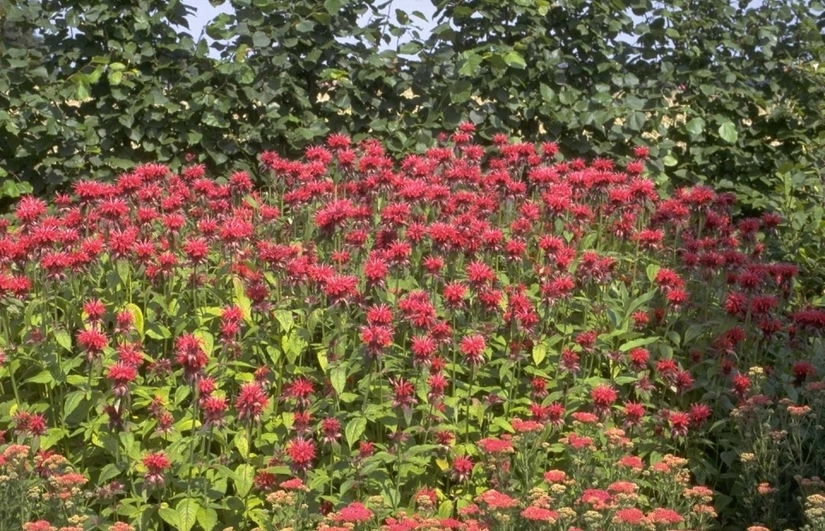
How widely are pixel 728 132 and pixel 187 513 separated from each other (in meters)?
4.64

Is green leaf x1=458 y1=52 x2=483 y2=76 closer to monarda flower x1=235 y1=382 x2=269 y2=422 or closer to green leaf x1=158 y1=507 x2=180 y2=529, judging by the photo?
monarda flower x1=235 y1=382 x2=269 y2=422

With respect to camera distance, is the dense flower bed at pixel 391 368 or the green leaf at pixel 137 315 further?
the green leaf at pixel 137 315

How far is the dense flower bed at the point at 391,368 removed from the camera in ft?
12.2

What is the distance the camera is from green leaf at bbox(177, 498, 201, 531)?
3.63 m

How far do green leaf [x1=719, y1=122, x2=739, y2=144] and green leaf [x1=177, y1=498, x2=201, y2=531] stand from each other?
454 cm

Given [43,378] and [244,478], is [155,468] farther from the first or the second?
[43,378]

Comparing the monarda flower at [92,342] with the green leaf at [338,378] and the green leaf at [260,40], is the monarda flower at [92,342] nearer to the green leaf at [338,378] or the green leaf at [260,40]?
the green leaf at [338,378]

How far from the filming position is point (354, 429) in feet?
12.4

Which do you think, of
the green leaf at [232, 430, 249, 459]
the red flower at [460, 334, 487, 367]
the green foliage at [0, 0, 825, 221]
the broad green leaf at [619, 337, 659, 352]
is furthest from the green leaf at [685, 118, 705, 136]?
the green leaf at [232, 430, 249, 459]

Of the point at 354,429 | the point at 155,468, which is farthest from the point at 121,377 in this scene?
the point at 354,429

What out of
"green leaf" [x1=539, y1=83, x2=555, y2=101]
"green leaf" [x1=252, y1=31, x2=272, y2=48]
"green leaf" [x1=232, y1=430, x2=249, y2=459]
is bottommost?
"green leaf" [x1=232, y1=430, x2=249, y2=459]

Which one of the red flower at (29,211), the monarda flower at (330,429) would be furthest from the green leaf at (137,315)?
the monarda flower at (330,429)

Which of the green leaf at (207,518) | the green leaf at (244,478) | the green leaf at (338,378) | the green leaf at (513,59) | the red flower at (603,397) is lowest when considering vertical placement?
the green leaf at (207,518)

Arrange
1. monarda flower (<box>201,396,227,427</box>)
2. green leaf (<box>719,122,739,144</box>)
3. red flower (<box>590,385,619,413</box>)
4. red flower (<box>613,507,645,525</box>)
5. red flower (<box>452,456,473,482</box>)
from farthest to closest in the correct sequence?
green leaf (<box>719,122,739,144</box>)
red flower (<box>590,385,619,413</box>)
red flower (<box>452,456,473,482</box>)
monarda flower (<box>201,396,227,427</box>)
red flower (<box>613,507,645,525</box>)
